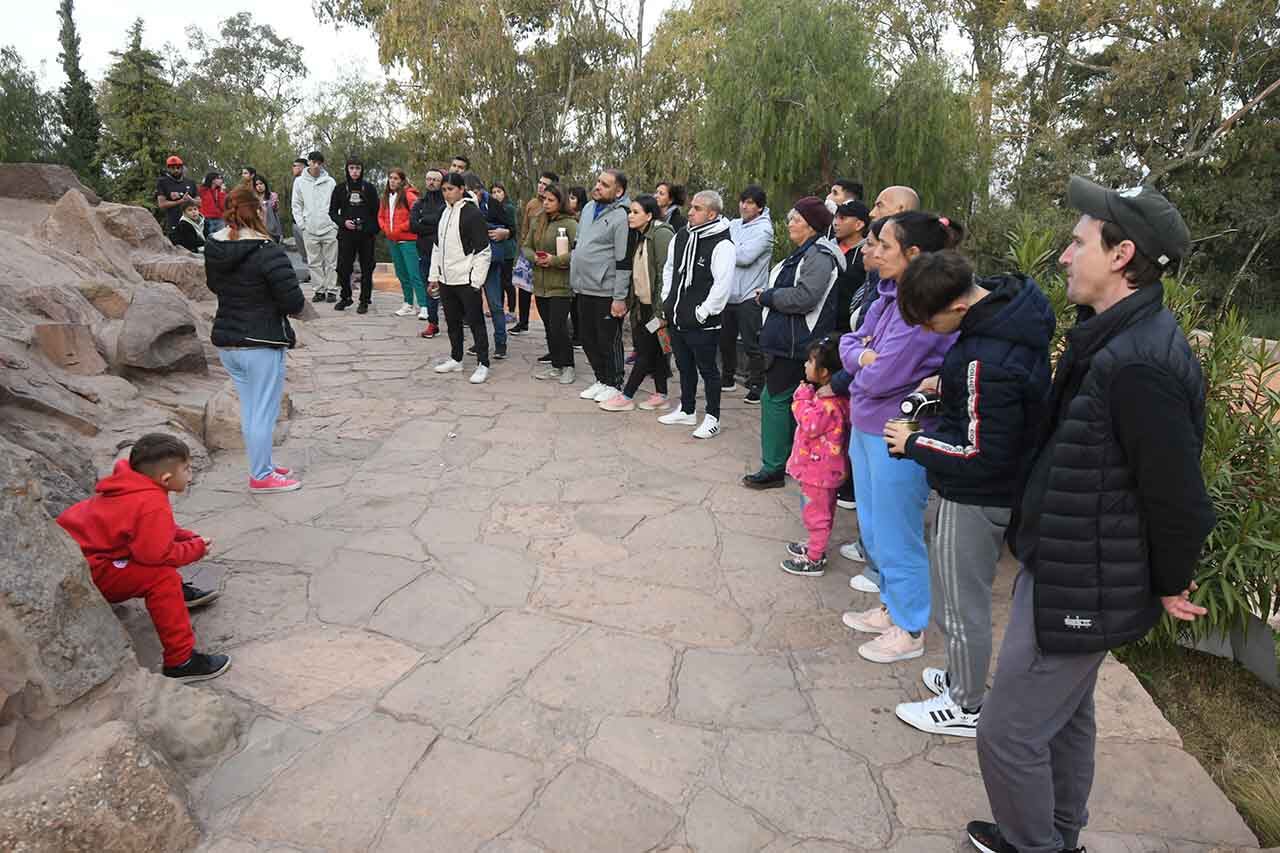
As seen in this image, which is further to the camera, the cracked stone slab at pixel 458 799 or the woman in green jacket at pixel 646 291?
the woman in green jacket at pixel 646 291

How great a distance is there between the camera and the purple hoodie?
10.4 ft

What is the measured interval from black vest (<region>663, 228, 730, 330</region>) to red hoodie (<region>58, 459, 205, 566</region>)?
3608 millimetres

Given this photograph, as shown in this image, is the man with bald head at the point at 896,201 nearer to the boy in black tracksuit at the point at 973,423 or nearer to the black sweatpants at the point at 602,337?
the boy in black tracksuit at the point at 973,423

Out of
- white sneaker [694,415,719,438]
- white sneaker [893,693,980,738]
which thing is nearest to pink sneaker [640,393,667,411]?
white sneaker [694,415,719,438]

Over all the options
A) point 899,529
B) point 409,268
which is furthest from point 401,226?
point 899,529

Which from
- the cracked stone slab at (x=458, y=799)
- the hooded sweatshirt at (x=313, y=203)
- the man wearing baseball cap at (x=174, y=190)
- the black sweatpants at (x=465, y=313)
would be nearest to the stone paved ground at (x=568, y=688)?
the cracked stone slab at (x=458, y=799)

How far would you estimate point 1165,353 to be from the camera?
6.02 ft

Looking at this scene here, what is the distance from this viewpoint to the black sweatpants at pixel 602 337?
697cm

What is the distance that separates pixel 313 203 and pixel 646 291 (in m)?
5.84

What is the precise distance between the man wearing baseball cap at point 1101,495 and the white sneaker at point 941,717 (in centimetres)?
76

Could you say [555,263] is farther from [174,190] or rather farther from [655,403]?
[174,190]

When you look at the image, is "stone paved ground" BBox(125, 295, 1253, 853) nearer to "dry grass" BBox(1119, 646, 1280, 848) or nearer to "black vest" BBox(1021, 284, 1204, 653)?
"dry grass" BBox(1119, 646, 1280, 848)

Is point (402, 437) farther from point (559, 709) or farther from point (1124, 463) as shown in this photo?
point (1124, 463)

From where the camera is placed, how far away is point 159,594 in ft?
9.84
